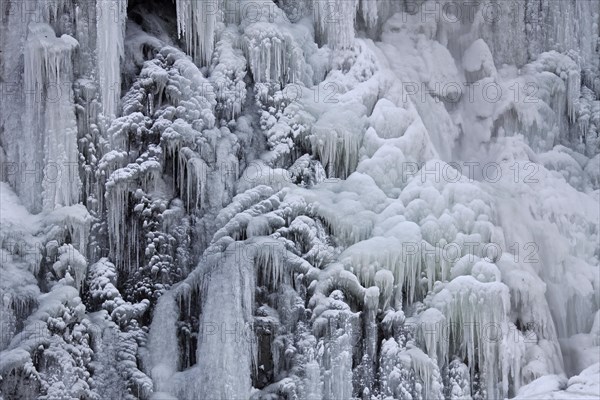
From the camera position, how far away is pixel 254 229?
12094 mm

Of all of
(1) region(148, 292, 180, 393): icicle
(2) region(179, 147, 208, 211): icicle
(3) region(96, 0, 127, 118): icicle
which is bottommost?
(1) region(148, 292, 180, 393): icicle

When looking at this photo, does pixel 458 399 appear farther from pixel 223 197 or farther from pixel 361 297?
pixel 223 197

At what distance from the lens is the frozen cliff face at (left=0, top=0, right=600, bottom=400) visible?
1185 centimetres

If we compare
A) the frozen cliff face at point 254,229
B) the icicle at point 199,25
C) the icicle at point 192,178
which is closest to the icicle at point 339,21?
the frozen cliff face at point 254,229

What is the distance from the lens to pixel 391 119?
1261 cm

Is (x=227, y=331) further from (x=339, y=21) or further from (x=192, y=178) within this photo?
(x=339, y=21)

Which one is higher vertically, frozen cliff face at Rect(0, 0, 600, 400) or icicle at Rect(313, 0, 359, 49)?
icicle at Rect(313, 0, 359, 49)

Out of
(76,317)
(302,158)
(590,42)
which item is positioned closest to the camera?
(76,317)

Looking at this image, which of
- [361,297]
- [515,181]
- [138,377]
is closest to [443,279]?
[361,297]

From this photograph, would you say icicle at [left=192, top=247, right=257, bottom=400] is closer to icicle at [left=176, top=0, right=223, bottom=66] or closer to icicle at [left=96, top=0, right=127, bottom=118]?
icicle at [left=96, top=0, right=127, bottom=118]

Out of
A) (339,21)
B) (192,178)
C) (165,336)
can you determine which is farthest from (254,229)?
(339,21)

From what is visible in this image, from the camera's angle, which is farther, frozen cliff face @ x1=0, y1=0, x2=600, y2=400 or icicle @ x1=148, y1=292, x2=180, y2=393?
icicle @ x1=148, y1=292, x2=180, y2=393

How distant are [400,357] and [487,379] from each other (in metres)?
0.88

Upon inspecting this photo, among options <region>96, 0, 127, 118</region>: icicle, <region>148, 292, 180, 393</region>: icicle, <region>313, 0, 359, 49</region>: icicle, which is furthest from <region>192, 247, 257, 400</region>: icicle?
<region>313, 0, 359, 49</region>: icicle
